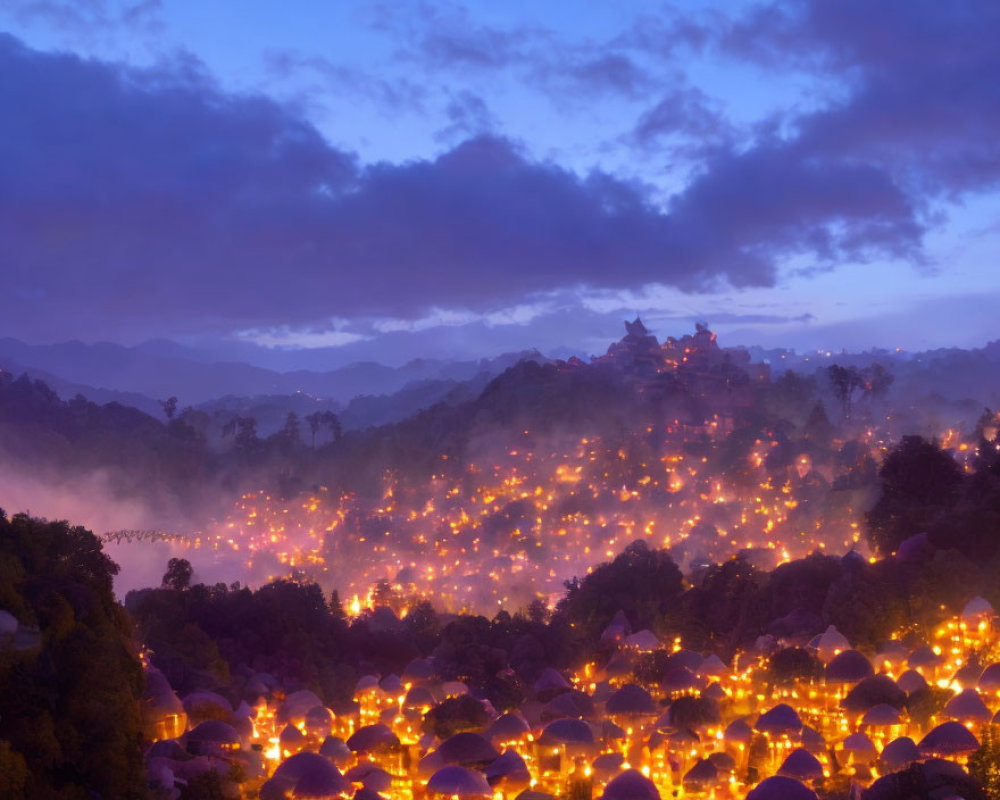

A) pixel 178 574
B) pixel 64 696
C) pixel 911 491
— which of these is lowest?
pixel 178 574

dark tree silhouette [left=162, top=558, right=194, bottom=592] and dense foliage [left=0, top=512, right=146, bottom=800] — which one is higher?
dense foliage [left=0, top=512, right=146, bottom=800]

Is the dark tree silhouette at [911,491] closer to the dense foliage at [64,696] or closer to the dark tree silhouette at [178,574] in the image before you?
the dark tree silhouette at [178,574]

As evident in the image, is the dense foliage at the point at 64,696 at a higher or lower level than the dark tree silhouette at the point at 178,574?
higher

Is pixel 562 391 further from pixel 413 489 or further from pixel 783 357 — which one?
pixel 783 357

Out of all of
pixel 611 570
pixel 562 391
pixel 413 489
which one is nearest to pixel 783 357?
pixel 562 391

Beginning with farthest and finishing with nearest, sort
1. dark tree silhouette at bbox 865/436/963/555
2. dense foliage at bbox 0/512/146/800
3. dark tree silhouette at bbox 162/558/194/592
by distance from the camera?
1. dark tree silhouette at bbox 865/436/963/555
2. dark tree silhouette at bbox 162/558/194/592
3. dense foliage at bbox 0/512/146/800

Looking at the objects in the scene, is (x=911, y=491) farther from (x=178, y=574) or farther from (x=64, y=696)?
(x=64, y=696)

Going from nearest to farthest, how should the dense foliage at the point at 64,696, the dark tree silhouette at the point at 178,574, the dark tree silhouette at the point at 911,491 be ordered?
1. the dense foliage at the point at 64,696
2. the dark tree silhouette at the point at 178,574
3. the dark tree silhouette at the point at 911,491

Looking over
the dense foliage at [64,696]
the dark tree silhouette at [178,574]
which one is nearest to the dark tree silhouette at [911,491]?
the dark tree silhouette at [178,574]

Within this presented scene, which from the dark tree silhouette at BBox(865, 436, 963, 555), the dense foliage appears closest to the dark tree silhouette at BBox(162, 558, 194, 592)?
the dense foliage

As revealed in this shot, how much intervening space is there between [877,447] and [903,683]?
36.6m

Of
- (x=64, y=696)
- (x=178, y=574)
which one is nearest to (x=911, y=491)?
(x=178, y=574)

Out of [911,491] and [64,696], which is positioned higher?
[64,696]

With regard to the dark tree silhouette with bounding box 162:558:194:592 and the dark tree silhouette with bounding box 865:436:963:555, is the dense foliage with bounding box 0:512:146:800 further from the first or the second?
the dark tree silhouette with bounding box 865:436:963:555
